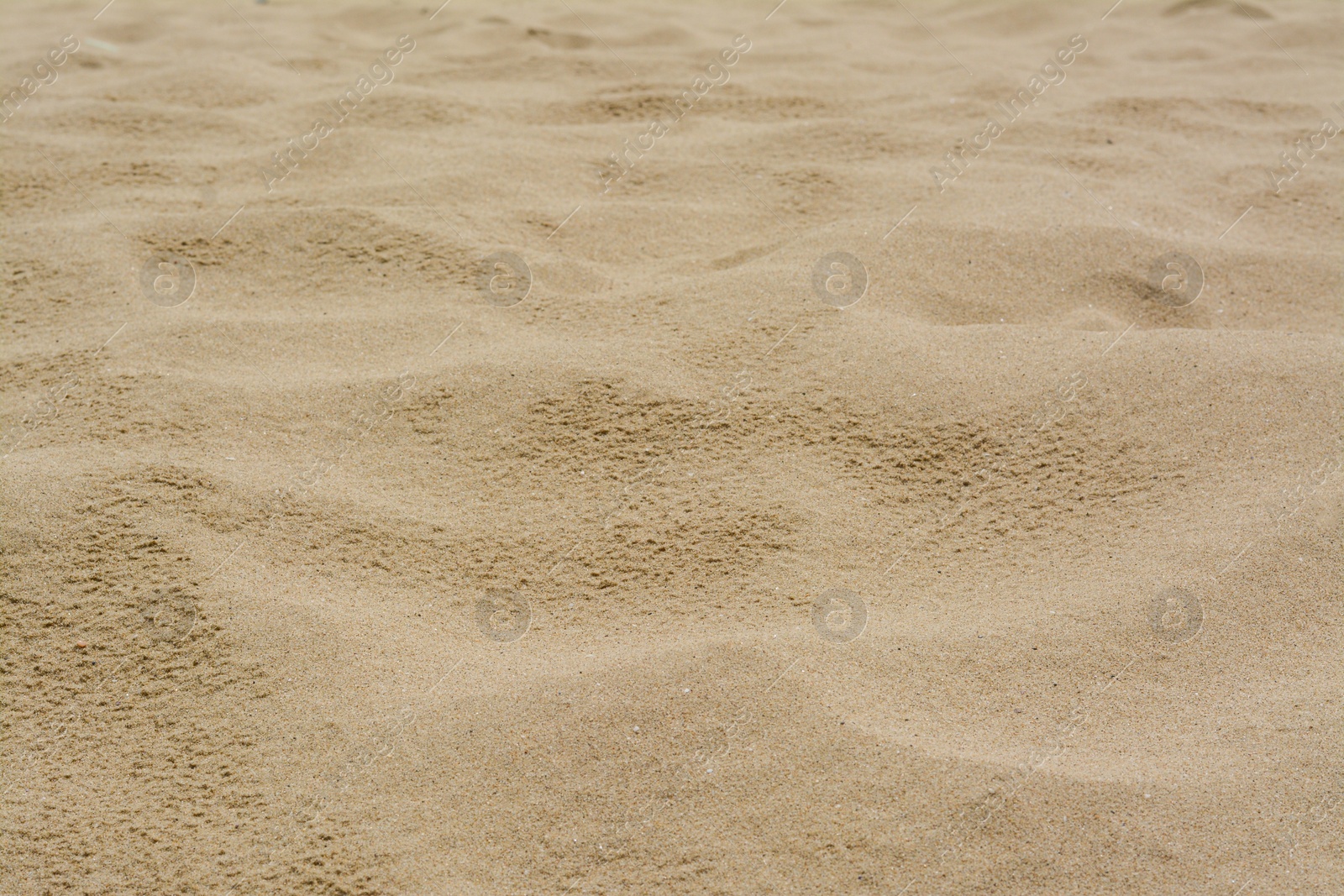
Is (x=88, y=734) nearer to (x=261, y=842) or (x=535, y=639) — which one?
(x=261, y=842)

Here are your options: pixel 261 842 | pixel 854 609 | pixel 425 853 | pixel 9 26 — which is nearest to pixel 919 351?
pixel 854 609

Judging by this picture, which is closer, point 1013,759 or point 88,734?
point 1013,759

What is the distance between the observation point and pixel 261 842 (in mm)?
1538

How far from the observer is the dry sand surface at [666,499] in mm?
1541

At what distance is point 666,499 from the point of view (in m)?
2.06

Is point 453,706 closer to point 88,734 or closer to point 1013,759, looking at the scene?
point 88,734

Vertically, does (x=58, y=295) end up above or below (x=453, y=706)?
above

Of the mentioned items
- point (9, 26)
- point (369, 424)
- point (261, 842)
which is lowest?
point (261, 842)

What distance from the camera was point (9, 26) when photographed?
4.54 metres

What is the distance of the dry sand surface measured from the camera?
60.7 inches

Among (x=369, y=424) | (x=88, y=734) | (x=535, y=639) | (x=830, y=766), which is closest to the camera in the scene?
(x=830, y=766)

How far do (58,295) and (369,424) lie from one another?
3.09ft

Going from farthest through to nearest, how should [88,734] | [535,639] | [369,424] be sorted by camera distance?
[369,424], [535,639], [88,734]

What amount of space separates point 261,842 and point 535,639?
20.2 inches
